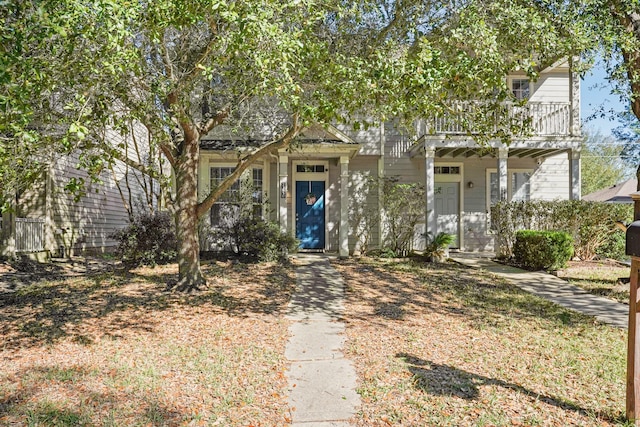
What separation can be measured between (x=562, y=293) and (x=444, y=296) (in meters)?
2.16

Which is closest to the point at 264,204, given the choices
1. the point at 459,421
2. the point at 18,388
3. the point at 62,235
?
the point at 62,235

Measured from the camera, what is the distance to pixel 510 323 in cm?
576

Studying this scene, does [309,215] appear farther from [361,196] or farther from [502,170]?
[502,170]

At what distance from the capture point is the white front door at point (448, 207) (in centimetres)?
1383

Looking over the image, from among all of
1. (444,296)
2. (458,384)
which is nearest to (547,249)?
(444,296)

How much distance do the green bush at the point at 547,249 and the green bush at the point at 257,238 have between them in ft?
17.9

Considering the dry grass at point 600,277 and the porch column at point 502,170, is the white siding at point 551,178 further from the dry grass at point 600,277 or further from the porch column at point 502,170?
the dry grass at point 600,277

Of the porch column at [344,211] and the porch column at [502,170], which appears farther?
the porch column at [344,211]

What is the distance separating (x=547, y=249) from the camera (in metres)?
9.57

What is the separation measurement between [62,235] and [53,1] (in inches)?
439

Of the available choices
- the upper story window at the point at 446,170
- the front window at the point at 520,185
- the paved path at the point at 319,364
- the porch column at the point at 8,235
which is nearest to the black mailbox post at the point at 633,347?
the paved path at the point at 319,364

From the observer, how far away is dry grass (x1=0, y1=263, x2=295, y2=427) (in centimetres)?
344

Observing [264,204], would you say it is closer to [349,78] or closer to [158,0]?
[349,78]

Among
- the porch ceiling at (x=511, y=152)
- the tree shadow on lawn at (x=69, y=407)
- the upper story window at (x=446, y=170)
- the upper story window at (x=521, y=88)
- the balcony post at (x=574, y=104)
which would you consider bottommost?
the tree shadow on lawn at (x=69, y=407)
